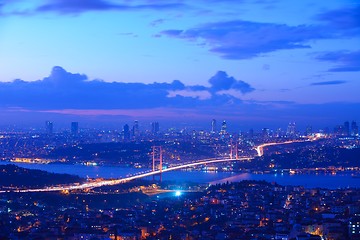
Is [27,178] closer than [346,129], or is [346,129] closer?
[27,178]

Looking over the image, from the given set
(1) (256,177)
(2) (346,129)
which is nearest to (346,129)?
(2) (346,129)

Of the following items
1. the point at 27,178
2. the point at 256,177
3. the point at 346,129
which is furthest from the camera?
A: the point at 346,129

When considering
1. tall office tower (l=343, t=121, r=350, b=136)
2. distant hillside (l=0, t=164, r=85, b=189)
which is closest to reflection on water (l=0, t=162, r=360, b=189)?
distant hillside (l=0, t=164, r=85, b=189)

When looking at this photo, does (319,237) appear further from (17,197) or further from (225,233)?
(17,197)

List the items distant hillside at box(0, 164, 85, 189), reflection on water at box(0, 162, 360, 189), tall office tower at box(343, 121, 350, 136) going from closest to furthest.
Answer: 1. distant hillside at box(0, 164, 85, 189)
2. reflection on water at box(0, 162, 360, 189)
3. tall office tower at box(343, 121, 350, 136)

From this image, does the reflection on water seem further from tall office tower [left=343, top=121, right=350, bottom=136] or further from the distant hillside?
tall office tower [left=343, top=121, right=350, bottom=136]

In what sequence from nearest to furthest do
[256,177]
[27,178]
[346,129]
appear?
[27,178], [256,177], [346,129]

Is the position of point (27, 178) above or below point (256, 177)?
above

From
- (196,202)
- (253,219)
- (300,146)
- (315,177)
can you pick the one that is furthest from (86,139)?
(253,219)

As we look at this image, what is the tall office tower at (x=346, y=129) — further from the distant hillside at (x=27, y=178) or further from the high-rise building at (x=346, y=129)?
the distant hillside at (x=27, y=178)

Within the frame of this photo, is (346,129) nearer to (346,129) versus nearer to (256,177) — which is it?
(346,129)
